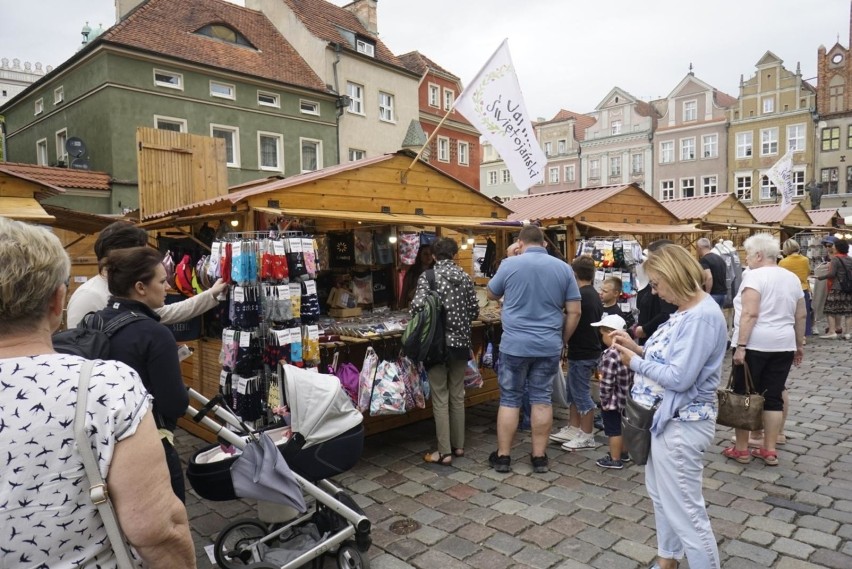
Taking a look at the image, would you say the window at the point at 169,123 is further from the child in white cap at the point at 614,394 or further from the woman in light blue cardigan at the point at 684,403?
the woman in light blue cardigan at the point at 684,403

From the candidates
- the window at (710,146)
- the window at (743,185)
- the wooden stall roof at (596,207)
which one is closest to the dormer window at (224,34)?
the wooden stall roof at (596,207)

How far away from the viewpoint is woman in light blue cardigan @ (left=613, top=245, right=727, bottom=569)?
2.83 m

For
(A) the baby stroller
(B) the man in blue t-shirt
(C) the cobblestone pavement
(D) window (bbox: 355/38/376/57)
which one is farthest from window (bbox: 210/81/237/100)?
(A) the baby stroller

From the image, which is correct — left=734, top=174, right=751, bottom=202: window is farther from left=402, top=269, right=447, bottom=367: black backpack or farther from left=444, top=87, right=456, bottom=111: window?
left=402, top=269, right=447, bottom=367: black backpack

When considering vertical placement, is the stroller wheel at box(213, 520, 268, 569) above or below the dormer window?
below

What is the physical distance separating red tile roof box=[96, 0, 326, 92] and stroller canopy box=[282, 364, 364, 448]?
58.5 feet

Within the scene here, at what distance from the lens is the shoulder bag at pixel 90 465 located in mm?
1323

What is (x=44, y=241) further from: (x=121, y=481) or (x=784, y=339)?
(x=784, y=339)

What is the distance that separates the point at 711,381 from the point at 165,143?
8.28 m

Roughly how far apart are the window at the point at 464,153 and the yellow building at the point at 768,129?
64.1 feet

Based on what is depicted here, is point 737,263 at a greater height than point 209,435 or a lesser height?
greater


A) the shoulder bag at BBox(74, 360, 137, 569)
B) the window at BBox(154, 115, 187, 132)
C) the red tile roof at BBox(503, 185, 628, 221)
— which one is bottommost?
the shoulder bag at BBox(74, 360, 137, 569)

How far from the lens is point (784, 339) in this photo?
15.4 ft

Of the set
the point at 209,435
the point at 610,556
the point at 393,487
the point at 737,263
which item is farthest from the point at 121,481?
the point at 737,263
